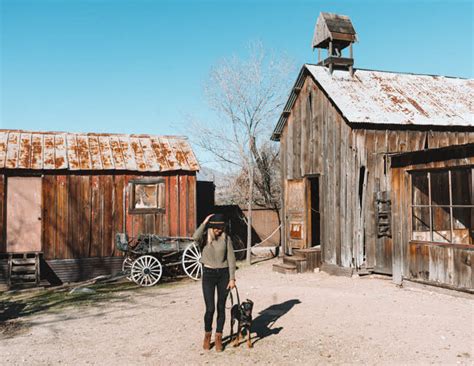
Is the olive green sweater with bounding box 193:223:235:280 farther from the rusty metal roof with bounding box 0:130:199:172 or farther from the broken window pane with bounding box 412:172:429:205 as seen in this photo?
the rusty metal roof with bounding box 0:130:199:172

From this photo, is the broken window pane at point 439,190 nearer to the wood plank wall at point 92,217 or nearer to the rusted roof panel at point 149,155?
the wood plank wall at point 92,217

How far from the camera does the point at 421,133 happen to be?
14961 mm

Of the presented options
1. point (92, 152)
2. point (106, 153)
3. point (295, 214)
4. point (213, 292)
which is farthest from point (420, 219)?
point (92, 152)

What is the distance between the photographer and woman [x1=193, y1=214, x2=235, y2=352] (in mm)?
7379

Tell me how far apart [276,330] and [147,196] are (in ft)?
28.1

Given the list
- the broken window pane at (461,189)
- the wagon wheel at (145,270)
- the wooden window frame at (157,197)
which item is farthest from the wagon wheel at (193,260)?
the broken window pane at (461,189)

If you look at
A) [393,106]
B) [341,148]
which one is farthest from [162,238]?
[393,106]

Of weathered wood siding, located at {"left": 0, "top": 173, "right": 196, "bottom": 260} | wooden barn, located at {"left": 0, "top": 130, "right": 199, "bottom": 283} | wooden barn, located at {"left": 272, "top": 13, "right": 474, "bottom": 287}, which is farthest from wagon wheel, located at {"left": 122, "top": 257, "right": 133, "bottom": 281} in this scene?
wooden barn, located at {"left": 272, "top": 13, "right": 474, "bottom": 287}

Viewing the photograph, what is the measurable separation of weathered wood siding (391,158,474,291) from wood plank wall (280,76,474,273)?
77 cm

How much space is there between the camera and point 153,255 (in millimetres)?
14453

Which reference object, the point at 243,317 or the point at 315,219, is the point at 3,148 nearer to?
the point at 315,219

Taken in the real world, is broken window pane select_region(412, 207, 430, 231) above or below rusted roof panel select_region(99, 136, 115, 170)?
below

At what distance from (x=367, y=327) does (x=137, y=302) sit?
5511 mm

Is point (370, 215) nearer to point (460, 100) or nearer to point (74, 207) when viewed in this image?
point (460, 100)
